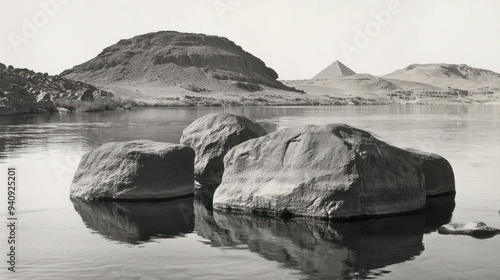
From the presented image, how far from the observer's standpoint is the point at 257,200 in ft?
34.6

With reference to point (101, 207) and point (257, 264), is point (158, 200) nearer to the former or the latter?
point (101, 207)

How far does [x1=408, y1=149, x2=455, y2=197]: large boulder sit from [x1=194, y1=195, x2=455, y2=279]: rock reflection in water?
1.35 metres

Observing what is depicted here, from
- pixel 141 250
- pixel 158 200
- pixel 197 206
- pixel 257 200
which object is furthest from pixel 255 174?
pixel 141 250

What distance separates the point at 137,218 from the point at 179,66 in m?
145

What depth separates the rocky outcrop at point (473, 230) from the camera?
9.01 m

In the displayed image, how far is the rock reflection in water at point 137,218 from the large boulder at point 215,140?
1429mm

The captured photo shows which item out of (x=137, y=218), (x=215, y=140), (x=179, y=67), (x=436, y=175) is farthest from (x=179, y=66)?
(x=137, y=218)

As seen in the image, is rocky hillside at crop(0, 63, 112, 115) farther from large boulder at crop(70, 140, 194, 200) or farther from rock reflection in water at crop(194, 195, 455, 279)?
rock reflection in water at crop(194, 195, 455, 279)

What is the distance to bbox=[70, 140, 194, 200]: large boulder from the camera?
11.7m

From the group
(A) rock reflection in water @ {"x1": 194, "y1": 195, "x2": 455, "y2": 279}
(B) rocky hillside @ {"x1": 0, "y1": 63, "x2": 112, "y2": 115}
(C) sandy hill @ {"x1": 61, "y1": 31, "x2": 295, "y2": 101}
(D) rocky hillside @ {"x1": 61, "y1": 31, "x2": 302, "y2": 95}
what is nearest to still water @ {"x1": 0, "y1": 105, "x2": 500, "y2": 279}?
(A) rock reflection in water @ {"x1": 194, "y1": 195, "x2": 455, "y2": 279}

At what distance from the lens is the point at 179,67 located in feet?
499

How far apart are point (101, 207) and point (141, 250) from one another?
126 inches

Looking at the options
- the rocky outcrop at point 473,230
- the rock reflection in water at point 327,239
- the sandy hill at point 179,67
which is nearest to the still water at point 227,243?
the rock reflection in water at point 327,239

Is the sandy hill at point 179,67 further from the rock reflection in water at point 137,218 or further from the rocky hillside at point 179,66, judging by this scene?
the rock reflection in water at point 137,218
